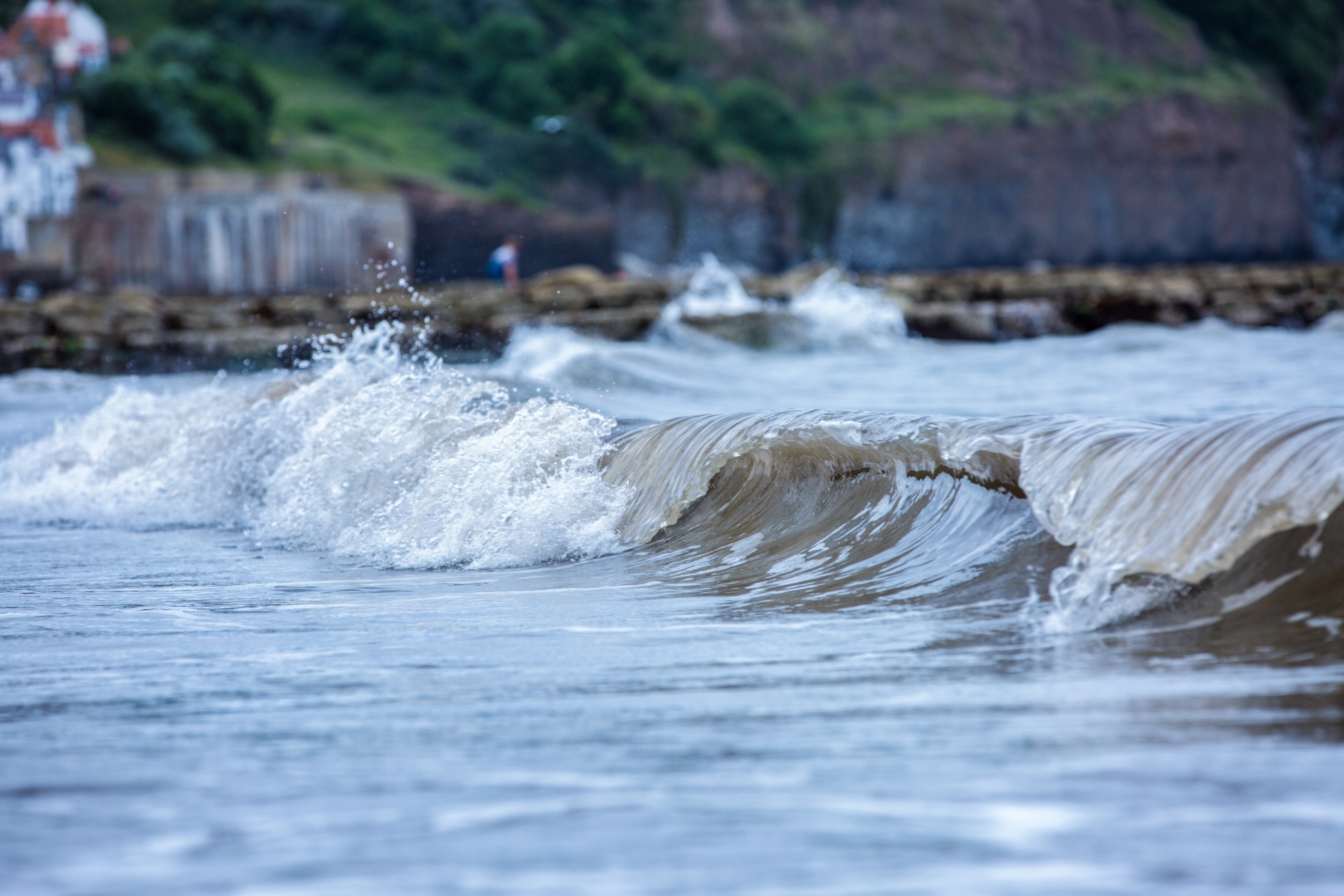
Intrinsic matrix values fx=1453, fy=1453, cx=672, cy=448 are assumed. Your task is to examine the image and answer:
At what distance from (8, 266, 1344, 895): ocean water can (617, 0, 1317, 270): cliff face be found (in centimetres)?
5657

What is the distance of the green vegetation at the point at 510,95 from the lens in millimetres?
41219

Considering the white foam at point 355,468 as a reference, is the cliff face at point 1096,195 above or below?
above

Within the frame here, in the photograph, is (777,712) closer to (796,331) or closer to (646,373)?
(646,373)

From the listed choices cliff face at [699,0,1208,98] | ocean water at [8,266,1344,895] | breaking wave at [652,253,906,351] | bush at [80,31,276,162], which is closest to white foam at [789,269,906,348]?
breaking wave at [652,253,906,351]

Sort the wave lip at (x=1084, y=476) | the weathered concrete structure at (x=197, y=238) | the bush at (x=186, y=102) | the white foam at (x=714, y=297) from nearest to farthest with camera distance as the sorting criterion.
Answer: the wave lip at (x=1084, y=476) < the white foam at (x=714, y=297) < the weathered concrete structure at (x=197, y=238) < the bush at (x=186, y=102)

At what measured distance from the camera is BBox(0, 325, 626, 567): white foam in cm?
512

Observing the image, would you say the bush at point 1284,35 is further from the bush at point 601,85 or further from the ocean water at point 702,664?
the ocean water at point 702,664

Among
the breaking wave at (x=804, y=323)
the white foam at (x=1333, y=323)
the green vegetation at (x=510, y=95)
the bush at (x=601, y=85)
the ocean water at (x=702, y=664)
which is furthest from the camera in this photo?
the bush at (x=601, y=85)

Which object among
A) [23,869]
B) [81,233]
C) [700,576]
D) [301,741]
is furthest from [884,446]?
[81,233]

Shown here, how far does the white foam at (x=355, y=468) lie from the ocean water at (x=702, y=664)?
1.1 inches

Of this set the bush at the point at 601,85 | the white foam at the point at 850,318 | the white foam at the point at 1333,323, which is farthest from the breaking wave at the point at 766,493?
the bush at the point at 601,85

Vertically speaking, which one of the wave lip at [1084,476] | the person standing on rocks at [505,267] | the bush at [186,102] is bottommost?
the wave lip at [1084,476]

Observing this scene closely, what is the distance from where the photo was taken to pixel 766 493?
17.0 ft

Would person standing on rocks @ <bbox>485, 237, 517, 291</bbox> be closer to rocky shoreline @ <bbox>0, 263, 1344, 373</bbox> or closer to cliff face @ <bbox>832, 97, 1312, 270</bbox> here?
rocky shoreline @ <bbox>0, 263, 1344, 373</bbox>
